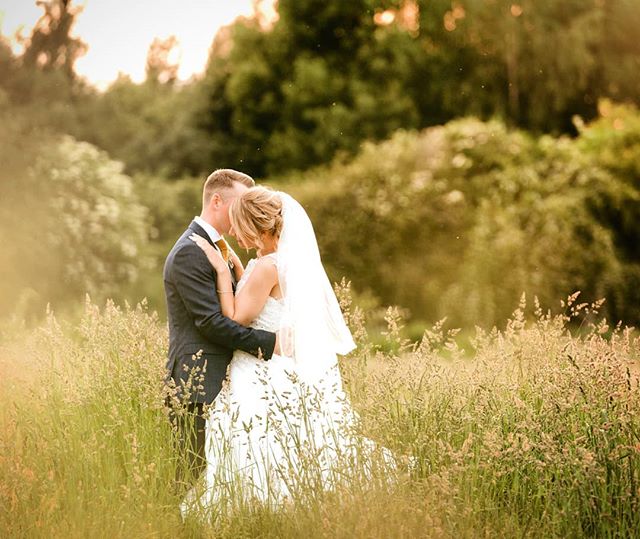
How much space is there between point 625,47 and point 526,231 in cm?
1130

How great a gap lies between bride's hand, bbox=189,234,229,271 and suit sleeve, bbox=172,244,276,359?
0.08ft

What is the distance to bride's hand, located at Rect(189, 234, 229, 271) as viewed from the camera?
4508mm

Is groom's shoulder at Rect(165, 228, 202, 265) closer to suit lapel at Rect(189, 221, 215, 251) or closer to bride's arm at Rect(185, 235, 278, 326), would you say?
bride's arm at Rect(185, 235, 278, 326)

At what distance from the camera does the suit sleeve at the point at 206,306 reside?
4.41 metres

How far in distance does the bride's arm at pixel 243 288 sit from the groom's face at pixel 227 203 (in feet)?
0.88

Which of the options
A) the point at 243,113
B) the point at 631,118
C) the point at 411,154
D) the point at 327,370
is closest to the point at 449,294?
the point at 411,154

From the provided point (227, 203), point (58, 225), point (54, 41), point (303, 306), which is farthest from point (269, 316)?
point (54, 41)

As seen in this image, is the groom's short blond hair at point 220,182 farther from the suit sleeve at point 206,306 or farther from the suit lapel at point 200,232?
the suit sleeve at point 206,306

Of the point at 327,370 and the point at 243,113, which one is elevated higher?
the point at 243,113

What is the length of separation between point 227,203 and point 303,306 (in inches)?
28.4

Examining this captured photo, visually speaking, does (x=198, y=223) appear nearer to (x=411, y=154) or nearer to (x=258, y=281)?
(x=258, y=281)

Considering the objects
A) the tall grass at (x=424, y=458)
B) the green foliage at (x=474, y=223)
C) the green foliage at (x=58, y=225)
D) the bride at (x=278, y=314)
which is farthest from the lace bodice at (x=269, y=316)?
the green foliage at (x=58, y=225)

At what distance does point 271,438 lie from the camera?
14.8 ft

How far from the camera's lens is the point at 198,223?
4.69 m
